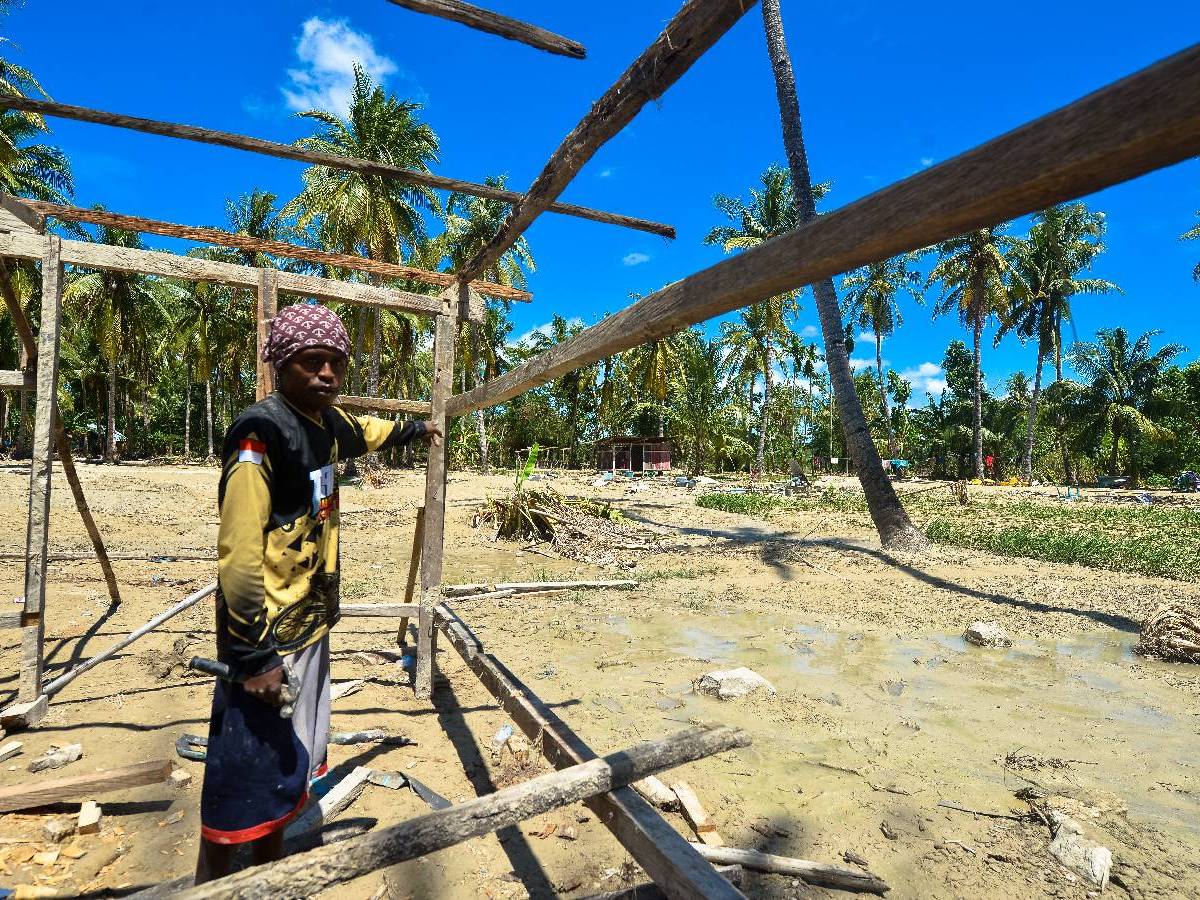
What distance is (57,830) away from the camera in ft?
7.89

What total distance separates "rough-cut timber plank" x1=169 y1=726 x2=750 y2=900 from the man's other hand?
69 cm

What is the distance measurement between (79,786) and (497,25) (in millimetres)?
3523

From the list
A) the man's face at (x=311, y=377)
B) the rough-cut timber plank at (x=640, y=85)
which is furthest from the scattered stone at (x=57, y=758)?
the rough-cut timber plank at (x=640, y=85)

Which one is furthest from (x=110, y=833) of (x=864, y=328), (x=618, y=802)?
(x=864, y=328)

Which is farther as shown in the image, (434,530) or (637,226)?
(434,530)

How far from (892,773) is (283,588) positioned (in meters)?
3.09

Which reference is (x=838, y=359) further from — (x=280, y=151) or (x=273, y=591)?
(x=273, y=591)

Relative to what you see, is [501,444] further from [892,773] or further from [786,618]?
[892,773]

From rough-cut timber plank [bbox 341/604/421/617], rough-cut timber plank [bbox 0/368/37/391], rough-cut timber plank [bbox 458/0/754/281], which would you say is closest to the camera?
rough-cut timber plank [bbox 458/0/754/281]

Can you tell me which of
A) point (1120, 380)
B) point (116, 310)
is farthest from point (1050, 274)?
point (116, 310)

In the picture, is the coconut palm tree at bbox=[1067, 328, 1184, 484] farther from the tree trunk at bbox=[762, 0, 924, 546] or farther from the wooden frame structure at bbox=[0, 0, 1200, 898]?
the wooden frame structure at bbox=[0, 0, 1200, 898]

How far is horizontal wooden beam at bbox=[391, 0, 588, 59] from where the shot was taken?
245 cm

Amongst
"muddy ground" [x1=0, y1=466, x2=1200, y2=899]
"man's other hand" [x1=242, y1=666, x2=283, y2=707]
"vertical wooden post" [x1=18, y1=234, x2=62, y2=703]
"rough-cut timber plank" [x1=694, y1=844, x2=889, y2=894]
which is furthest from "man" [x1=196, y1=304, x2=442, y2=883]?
"vertical wooden post" [x1=18, y1=234, x2=62, y2=703]

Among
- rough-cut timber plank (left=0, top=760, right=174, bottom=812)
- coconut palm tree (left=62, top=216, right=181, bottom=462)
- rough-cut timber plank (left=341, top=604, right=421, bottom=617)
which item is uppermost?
coconut palm tree (left=62, top=216, right=181, bottom=462)
